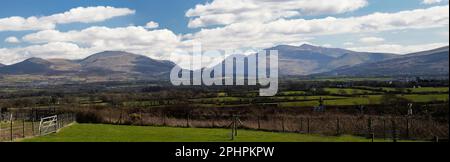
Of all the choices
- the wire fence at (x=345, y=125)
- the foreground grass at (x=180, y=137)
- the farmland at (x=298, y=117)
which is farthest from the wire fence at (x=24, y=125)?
the wire fence at (x=345, y=125)

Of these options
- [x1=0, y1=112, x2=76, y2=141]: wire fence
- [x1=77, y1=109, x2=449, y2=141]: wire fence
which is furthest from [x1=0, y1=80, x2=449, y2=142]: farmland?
[x1=0, y1=112, x2=76, y2=141]: wire fence

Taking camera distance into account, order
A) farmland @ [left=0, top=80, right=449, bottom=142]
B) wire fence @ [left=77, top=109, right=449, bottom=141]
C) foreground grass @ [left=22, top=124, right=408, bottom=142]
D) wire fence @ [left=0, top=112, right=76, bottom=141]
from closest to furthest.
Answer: foreground grass @ [left=22, top=124, right=408, bottom=142], wire fence @ [left=0, top=112, right=76, bottom=141], farmland @ [left=0, top=80, right=449, bottom=142], wire fence @ [left=77, top=109, right=449, bottom=141]

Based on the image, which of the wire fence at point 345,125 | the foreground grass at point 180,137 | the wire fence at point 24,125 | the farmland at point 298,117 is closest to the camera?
the foreground grass at point 180,137

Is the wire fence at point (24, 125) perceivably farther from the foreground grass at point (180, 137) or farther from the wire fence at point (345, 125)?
the wire fence at point (345, 125)

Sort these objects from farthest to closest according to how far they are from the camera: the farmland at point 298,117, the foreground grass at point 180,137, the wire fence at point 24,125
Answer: the farmland at point 298,117 → the wire fence at point 24,125 → the foreground grass at point 180,137

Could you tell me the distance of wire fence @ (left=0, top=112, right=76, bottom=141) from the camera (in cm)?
3904

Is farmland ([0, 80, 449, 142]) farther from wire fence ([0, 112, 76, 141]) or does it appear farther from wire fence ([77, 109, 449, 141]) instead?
wire fence ([0, 112, 76, 141])

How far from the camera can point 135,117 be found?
196 ft

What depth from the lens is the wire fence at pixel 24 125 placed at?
128 ft

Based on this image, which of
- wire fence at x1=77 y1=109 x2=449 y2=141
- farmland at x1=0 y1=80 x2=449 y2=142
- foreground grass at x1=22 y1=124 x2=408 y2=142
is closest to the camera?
foreground grass at x1=22 y1=124 x2=408 y2=142
